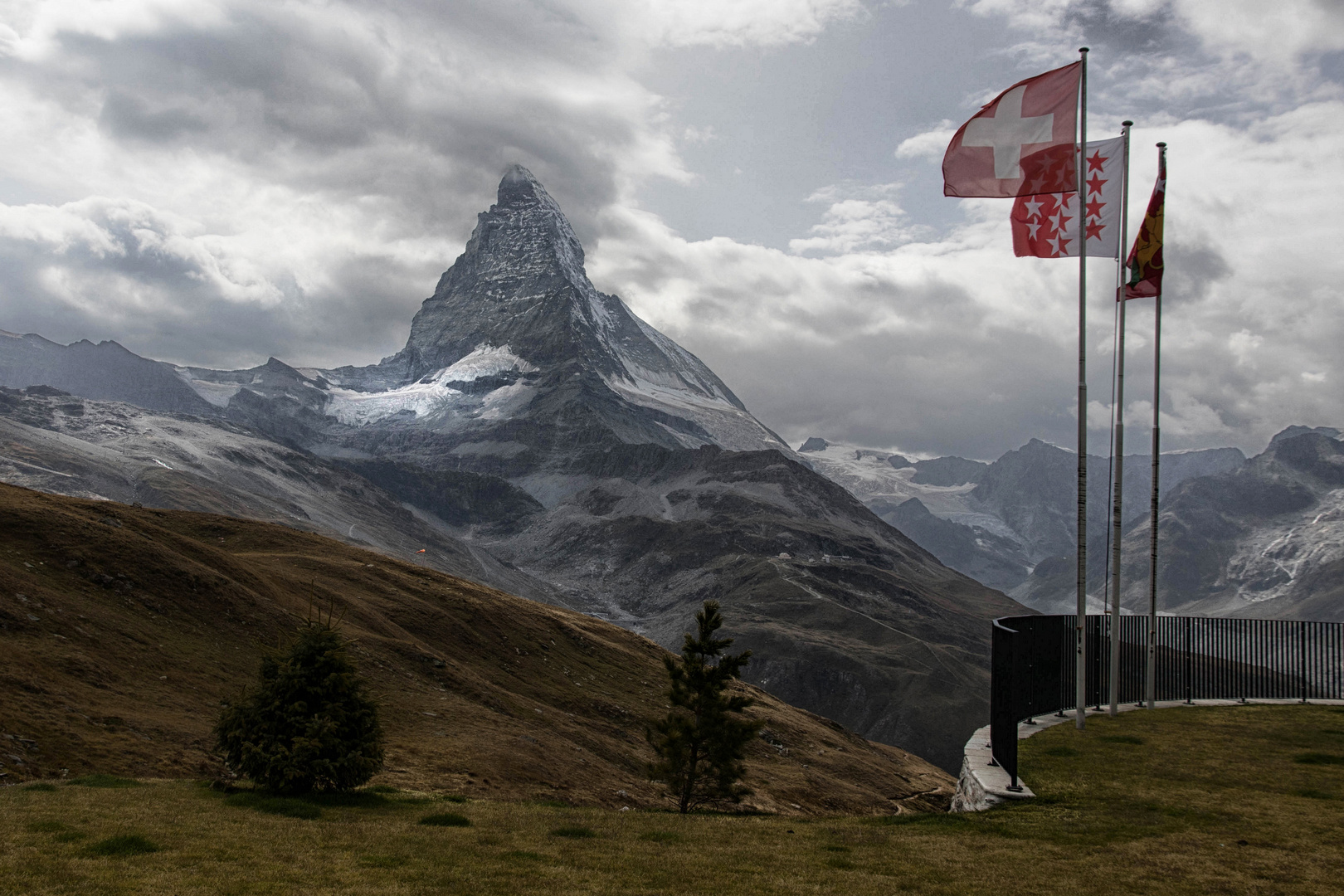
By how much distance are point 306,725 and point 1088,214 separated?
23.9 metres

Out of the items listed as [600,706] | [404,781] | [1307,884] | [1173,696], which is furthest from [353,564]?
[1307,884]

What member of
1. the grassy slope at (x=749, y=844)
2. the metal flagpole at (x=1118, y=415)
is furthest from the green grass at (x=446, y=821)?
the metal flagpole at (x=1118, y=415)

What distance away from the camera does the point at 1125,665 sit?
34.0m

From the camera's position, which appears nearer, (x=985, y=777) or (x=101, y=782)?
(x=985, y=777)

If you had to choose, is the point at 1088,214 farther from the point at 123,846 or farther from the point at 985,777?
the point at 123,846

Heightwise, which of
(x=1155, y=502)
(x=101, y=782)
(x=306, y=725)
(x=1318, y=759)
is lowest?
(x=101, y=782)

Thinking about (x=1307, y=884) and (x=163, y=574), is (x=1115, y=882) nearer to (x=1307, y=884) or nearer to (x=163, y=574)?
(x=1307, y=884)

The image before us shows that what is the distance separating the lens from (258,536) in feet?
228

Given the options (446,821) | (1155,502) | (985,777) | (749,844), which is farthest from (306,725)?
(1155,502)

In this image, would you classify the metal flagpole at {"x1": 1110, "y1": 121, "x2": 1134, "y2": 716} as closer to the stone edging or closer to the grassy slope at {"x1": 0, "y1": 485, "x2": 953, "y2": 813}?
the stone edging

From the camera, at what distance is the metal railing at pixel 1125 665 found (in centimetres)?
2112

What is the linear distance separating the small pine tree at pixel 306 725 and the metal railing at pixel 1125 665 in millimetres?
14403

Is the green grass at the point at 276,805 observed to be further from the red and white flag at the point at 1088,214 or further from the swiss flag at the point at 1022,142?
the red and white flag at the point at 1088,214

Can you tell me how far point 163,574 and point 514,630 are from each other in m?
26.3
